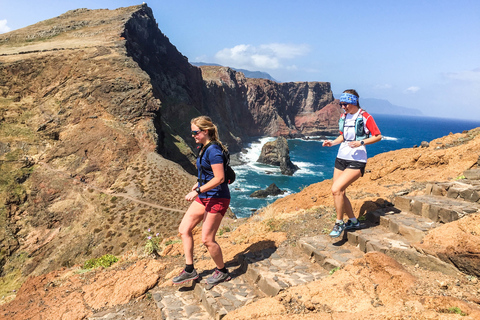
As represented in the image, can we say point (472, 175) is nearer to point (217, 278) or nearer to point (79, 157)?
point (217, 278)

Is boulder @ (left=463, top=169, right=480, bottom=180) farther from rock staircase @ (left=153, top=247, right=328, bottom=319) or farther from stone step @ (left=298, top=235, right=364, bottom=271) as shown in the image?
rock staircase @ (left=153, top=247, right=328, bottom=319)

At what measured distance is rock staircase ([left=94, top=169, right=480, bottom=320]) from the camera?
4.52 meters

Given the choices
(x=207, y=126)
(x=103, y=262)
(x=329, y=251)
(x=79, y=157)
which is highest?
(x=207, y=126)

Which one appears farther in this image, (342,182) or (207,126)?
(342,182)

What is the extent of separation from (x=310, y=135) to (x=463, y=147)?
134m

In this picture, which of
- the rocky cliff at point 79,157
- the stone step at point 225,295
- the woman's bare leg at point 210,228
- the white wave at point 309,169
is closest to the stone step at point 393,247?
the stone step at point 225,295

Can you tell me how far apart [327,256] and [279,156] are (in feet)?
229

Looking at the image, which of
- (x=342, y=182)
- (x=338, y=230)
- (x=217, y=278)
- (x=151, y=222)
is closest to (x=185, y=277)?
(x=217, y=278)

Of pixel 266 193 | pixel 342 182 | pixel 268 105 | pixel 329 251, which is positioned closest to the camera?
pixel 342 182

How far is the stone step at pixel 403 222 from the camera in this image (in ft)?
17.5

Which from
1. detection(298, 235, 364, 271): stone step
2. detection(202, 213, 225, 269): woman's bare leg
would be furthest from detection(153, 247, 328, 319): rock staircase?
detection(202, 213, 225, 269): woman's bare leg

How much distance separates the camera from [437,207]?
574 cm

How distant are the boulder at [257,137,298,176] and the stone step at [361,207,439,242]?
6082 centimetres

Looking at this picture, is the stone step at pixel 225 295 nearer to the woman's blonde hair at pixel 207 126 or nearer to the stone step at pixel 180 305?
the stone step at pixel 180 305
